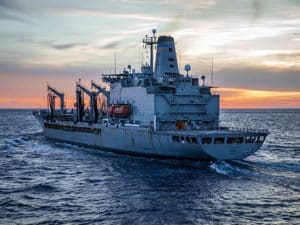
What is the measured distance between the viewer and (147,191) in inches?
1275

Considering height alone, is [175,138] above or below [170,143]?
above

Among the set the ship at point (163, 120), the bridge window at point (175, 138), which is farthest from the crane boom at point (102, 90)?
the bridge window at point (175, 138)

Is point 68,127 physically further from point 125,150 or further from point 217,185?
point 217,185

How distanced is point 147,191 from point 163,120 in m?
17.2

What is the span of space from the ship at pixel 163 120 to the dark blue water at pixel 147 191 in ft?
5.08

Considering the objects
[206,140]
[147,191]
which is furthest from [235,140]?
[147,191]

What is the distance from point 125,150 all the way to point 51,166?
940cm

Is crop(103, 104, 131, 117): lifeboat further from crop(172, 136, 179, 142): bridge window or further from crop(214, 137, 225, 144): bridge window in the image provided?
crop(214, 137, 225, 144): bridge window

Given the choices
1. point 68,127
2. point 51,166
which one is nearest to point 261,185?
point 51,166

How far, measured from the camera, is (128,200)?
29.8 metres

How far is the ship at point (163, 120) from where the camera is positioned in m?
41.8

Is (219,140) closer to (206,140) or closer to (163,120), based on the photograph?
(206,140)

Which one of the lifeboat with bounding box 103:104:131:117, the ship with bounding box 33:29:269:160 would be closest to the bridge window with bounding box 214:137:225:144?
the ship with bounding box 33:29:269:160

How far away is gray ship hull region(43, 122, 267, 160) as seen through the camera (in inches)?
1622
